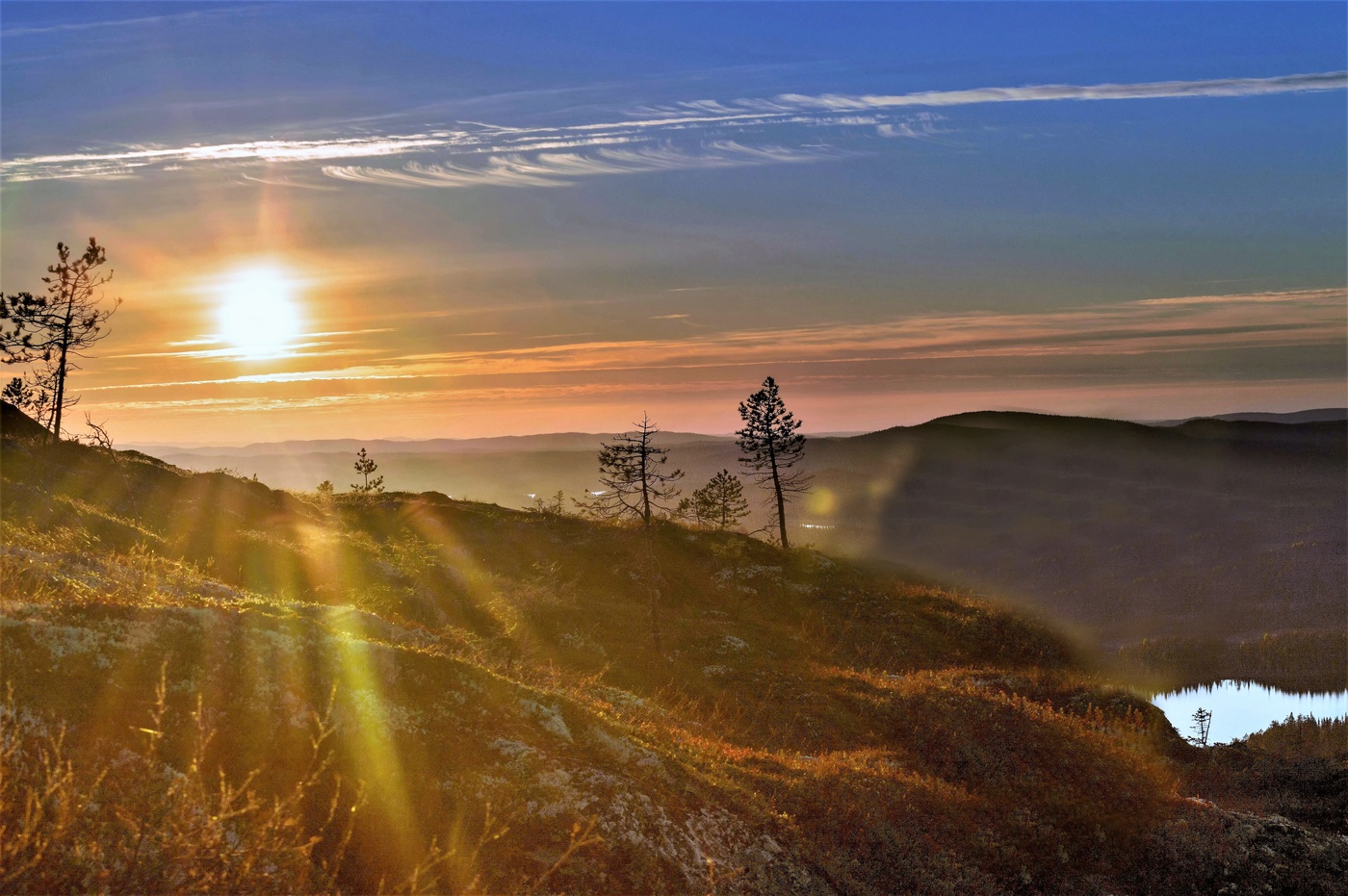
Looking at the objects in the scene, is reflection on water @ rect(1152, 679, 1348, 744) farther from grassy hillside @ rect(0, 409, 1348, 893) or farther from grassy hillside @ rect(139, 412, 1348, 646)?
grassy hillside @ rect(0, 409, 1348, 893)

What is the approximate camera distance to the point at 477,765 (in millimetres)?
9445

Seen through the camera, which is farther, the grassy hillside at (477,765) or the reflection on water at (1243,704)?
the reflection on water at (1243,704)

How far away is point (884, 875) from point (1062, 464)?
588 ft

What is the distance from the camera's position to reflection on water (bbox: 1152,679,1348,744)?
52375 mm

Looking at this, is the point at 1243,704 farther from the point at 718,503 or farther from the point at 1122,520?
the point at 1122,520

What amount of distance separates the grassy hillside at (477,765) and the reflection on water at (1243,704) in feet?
A: 112

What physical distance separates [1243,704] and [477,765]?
220 feet

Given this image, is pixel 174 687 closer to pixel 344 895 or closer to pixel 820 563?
pixel 344 895

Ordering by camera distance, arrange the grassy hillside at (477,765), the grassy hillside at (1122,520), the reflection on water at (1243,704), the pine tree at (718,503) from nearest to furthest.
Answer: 1. the grassy hillside at (477,765)
2. the reflection on water at (1243,704)
3. the pine tree at (718,503)
4. the grassy hillside at (1122,520)

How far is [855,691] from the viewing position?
23.9 metres

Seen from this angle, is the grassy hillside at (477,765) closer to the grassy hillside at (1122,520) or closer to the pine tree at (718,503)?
the grassy hillside at (1122,520)

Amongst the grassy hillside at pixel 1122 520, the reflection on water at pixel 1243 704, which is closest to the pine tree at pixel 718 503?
the grassy hillside at pixel 1122 520

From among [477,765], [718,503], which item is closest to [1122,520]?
[718,503]

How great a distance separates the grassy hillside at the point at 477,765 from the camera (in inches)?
280
